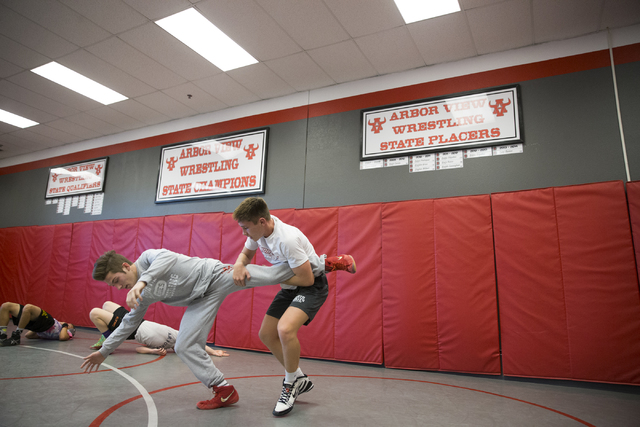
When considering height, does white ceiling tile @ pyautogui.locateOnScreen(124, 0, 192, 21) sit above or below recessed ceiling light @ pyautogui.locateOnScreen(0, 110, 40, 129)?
above

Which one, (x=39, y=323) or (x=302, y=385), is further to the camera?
(x=39, y=323)

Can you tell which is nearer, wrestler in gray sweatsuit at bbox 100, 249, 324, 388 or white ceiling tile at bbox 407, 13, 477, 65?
wrestler in gray sweatsuit at bbox 100, 249, 324, 388

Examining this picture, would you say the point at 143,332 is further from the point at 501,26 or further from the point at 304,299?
the point at 501,26

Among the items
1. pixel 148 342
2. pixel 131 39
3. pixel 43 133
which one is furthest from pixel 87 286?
pixel 131 39

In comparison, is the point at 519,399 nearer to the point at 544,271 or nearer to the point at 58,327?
the point at 544,271

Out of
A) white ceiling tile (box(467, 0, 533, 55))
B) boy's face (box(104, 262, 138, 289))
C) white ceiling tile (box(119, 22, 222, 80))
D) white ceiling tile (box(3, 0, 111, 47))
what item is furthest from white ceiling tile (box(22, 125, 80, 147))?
white ceiling tile (box(467, 0, 533, 55))

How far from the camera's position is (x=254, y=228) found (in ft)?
8.54

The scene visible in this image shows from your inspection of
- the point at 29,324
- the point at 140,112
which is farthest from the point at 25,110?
the point at 29,324

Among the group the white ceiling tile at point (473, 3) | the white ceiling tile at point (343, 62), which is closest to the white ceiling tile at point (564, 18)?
the white ceiling tile at point (473, 3)

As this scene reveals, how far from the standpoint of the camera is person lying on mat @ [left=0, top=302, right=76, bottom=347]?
185 inches

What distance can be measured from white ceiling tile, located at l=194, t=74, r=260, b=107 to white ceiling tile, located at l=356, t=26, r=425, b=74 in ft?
6.79

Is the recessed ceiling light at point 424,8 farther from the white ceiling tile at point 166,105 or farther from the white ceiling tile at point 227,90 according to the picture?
the white ceiling tile at point 166,105

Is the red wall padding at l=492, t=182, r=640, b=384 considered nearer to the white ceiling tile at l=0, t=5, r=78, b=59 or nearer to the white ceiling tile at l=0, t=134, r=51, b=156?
the white ceiling tile at l=0, t=5, r=78, b=59

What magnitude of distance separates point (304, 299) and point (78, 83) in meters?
5.61
